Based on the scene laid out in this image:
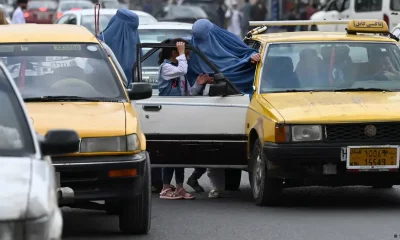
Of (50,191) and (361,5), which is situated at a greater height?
(50,191)

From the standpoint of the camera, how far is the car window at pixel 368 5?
3497 cm

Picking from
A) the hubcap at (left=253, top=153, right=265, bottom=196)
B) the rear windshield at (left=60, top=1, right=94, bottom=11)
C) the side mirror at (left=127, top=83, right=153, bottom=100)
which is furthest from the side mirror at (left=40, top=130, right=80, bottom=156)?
the rear windshield at (left=60, top=1, right=94, bottom=11)

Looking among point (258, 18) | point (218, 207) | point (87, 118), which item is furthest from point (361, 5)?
point (87, 118)

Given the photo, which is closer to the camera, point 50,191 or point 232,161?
point 50,191

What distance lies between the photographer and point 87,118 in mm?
9625

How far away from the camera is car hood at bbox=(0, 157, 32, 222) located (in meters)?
6.01

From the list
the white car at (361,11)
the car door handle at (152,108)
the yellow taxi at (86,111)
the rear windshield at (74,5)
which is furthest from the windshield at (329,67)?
the rear windshield at (74,5)

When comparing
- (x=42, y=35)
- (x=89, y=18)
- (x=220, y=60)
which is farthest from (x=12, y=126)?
(x=89, y=18)

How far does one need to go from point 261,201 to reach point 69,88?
2336 millimetres

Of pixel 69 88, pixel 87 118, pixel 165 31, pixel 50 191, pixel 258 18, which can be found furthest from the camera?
pixel 258 18

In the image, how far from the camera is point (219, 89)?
12.3m

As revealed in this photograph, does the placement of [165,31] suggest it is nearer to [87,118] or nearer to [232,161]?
[232,161]

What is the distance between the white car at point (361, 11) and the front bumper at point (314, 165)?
66.3 ft

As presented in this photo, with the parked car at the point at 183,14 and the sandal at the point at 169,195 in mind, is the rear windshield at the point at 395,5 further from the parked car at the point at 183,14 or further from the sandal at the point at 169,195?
the sandal at the point at 169,195
